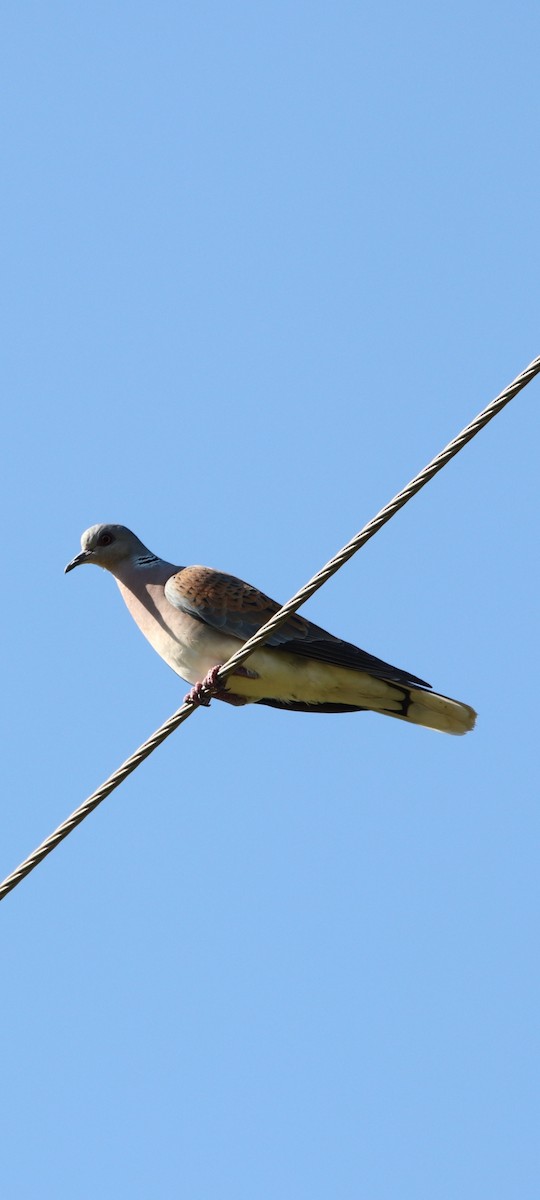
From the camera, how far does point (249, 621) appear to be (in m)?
6.21

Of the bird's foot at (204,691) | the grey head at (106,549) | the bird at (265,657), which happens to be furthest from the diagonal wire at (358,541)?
the grey head at (106,549)

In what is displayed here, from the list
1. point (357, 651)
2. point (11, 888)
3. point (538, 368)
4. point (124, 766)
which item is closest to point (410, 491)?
point (538, 368)

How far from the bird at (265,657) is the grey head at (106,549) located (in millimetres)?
184

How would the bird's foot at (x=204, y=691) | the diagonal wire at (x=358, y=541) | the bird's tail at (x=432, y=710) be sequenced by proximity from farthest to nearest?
the bird's tail at (x=432, y=710) → the bird's foot at (x=204, y=691) → the diagonal wire at (x=358, y=541)

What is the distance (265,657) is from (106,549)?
879mm

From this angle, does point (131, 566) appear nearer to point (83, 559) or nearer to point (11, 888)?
point (83, 559)

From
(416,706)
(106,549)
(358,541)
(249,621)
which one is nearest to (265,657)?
(249,621)

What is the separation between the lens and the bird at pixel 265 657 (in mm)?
6023

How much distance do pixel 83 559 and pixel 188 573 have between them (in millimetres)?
474

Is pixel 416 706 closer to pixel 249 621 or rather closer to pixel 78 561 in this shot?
pixel 249 621

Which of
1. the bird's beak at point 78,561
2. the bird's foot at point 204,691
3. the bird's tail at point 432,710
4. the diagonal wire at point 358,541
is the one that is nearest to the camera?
the diagonal wire at point 358,541

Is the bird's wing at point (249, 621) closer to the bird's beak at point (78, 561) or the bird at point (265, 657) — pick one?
the bird at point (265, 657)

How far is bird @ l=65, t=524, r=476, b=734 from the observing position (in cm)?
602

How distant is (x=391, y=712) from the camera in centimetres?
617
